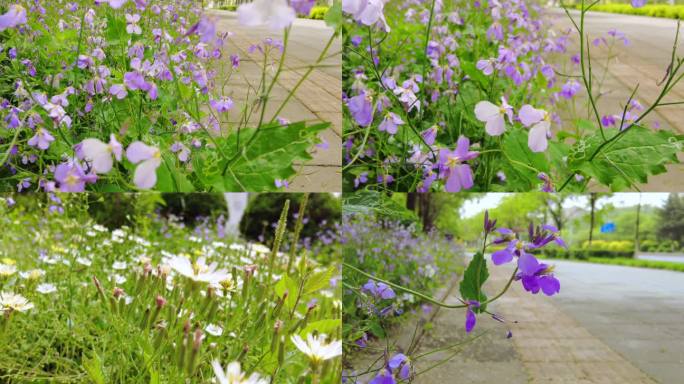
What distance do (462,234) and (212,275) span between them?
19.7 inches

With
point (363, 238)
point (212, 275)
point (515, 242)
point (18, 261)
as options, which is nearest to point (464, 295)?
point (515, 242)

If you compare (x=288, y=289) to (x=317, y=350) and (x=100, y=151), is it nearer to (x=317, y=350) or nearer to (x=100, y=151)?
(x=317, y=350)

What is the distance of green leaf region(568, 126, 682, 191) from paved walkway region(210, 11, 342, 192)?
0.65m

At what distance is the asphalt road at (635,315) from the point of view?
1127mm

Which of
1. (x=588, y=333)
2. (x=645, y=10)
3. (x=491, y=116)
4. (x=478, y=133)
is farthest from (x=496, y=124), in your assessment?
(x=645, y=10)

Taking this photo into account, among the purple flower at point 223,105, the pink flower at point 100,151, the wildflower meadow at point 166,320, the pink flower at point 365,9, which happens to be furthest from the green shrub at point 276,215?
the pink flower at point 100,151

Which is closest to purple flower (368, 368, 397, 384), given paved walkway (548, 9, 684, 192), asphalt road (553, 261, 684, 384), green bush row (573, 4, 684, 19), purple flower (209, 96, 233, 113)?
asphalt road (553, 261, 684, 384)

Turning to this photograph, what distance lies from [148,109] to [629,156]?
1324 mm

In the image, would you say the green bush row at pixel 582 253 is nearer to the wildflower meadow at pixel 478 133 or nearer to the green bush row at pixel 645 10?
the wildflower meadow at pixel 478 133

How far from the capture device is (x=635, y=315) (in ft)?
3.73

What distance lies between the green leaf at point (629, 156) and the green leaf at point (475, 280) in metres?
0.39

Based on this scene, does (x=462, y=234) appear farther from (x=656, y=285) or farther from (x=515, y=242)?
(x=656, y=285)

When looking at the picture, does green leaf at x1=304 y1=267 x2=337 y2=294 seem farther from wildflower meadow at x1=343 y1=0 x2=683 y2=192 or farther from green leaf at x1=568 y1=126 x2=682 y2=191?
green leaf at x1=568 y1=126 x2=682 y2=191

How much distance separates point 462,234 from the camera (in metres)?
1.15
